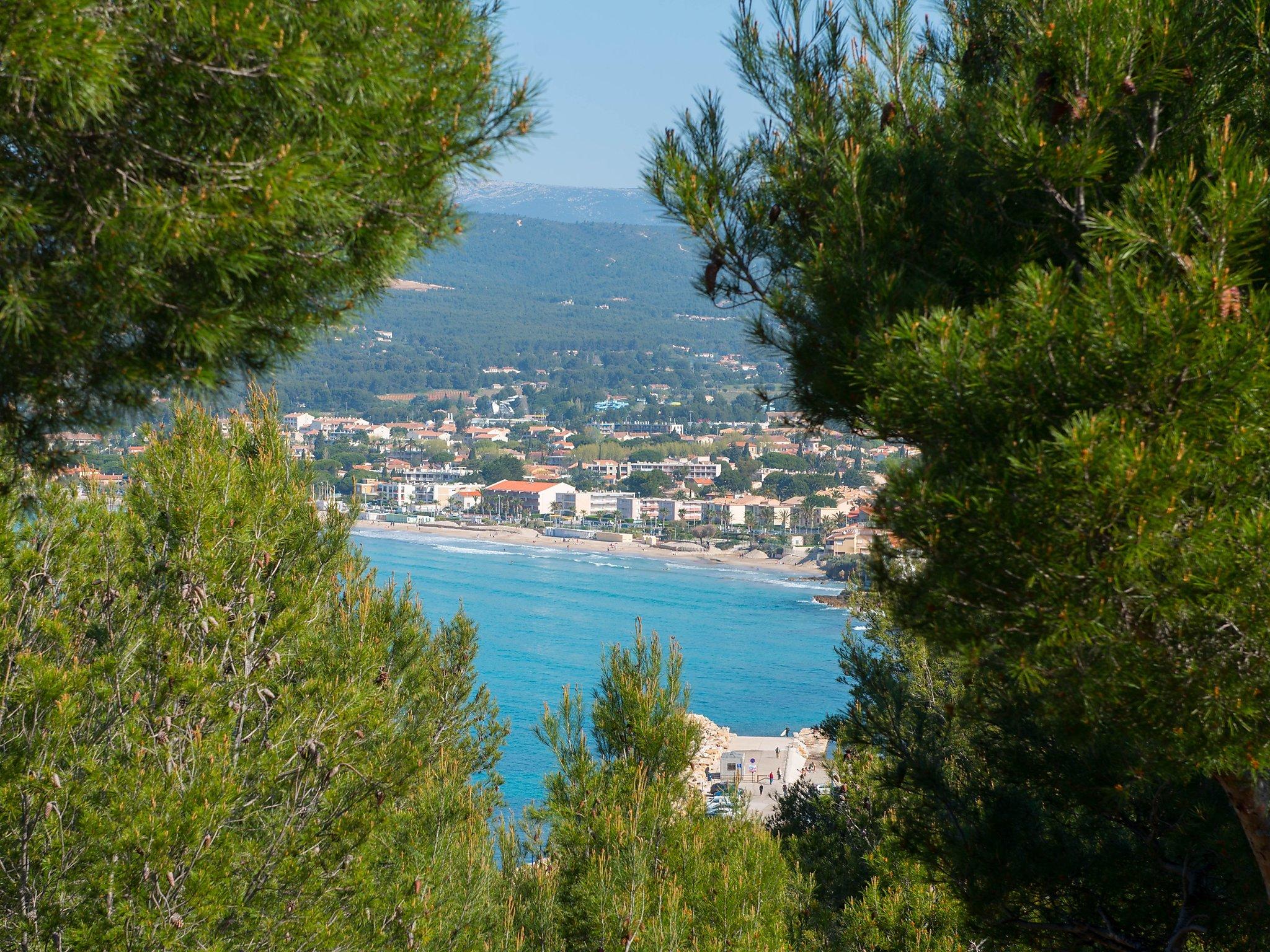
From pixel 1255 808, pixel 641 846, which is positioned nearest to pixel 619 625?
pixel 641 846

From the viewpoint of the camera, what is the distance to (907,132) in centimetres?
274

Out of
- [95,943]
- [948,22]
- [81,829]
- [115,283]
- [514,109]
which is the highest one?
[948,22]

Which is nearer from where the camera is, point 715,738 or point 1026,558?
point 1026,558

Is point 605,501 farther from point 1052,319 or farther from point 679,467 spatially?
point 1052,319

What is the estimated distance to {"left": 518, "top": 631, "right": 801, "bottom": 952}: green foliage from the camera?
430cm

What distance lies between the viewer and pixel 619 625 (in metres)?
34.5

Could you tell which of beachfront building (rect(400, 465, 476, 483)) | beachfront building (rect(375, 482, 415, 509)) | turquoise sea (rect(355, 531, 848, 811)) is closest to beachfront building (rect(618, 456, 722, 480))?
beachfront building (rect(400, 465, 476, 483))

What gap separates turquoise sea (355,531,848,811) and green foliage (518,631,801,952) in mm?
13796

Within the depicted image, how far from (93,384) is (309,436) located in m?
75.5

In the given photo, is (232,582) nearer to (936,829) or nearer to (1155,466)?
(936,829)

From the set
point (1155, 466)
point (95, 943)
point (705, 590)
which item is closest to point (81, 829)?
point (95, 943)

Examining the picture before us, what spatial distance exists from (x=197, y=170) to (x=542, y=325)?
130658 millimetres

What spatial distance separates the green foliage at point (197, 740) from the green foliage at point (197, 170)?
41.6 inches

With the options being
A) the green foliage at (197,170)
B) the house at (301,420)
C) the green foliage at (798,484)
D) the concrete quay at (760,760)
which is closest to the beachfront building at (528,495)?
the green foliage at (798,484)
